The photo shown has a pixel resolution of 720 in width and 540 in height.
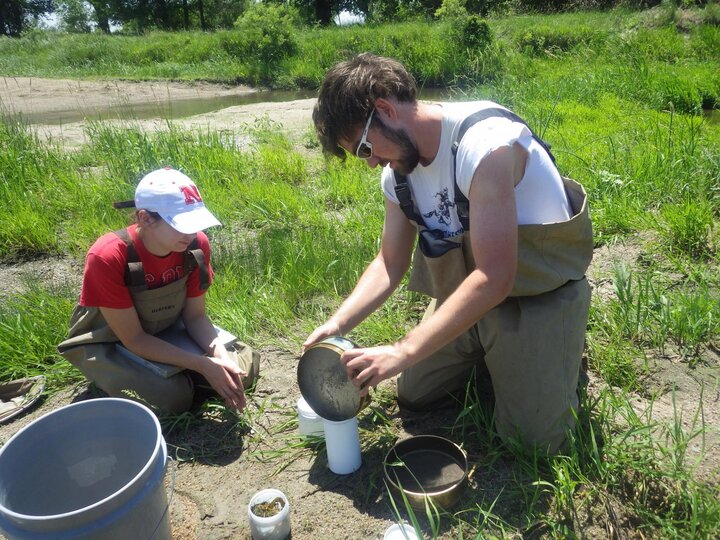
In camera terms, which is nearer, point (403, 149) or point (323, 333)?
point (403, 149)

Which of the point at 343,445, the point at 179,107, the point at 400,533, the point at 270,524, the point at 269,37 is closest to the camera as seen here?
the point at 400,533

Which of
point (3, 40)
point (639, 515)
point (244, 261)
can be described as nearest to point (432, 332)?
point (639, 515)

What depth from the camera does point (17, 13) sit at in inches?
1628

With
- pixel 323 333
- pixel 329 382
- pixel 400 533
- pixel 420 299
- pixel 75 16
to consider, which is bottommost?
pixel 400 533

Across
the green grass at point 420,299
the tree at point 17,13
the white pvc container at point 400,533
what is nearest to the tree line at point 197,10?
the tree at point 17,13

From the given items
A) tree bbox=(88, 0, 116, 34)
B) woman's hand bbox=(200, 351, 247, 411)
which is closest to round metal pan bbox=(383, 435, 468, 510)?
woman's hand bbox=(200, 351, 247, 411)

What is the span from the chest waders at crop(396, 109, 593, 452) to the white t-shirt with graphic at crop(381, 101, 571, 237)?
47 millimetres

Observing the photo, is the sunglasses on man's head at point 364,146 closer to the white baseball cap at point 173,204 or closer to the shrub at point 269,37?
the white baseball cap at point 173,204

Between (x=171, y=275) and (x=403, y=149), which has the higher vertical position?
(x=403, y=149)

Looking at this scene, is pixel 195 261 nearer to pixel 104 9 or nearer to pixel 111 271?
pixel 111 271

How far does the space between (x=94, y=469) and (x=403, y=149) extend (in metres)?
1.45

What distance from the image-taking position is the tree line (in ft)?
81.5

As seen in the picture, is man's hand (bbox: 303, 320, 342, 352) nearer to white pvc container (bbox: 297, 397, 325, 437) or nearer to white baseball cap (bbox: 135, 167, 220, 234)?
white pvc container (bbox: 297, 397, 325, 437)

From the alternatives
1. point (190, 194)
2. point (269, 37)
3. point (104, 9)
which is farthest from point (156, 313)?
point (104, 9)
